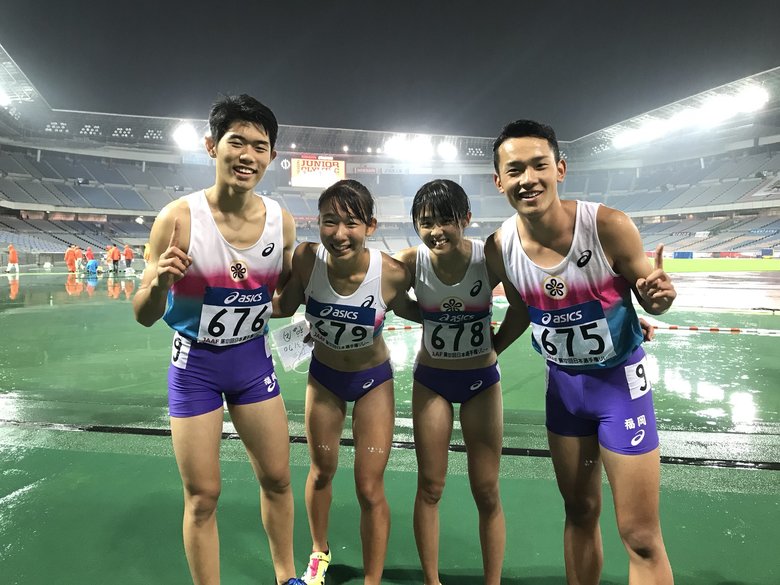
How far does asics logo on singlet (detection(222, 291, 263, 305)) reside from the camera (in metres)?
2.33

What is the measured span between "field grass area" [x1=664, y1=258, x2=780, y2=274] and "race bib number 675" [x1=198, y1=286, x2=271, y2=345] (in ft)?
97.8

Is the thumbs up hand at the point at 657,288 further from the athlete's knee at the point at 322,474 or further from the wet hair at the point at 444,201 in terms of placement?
the athlete's knee at the point at 322,474

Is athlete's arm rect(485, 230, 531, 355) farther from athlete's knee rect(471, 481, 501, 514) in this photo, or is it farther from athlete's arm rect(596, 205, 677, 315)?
athlete's knee rect(471, 481, 501, 514)

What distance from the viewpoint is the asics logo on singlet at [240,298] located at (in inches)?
91.6

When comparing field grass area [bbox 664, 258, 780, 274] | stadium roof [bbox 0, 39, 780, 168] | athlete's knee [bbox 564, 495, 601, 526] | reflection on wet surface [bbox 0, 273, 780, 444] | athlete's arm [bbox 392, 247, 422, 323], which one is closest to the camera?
athlete's knee [bbox 564, 495, 601, 526]

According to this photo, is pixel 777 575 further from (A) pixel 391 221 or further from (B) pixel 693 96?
(A) pixel 391 221

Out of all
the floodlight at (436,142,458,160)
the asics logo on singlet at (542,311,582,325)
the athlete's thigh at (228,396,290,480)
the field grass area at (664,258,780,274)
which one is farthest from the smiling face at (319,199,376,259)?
the floodlight at (436,142,458,160)

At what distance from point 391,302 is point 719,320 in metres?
10.7

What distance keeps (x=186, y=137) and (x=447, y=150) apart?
29505 mm

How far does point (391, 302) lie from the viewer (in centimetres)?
274

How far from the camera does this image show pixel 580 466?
2.22 meters

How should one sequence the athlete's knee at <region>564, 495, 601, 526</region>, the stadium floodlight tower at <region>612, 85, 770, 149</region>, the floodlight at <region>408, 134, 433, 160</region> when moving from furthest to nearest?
the floodlight at <region>408, 134, 433, 160</region> < the stadium floodlight tower at <region>612, 85, 770, 149</region> < the athlete's knee at <region>564, 495, 601, 526</region>

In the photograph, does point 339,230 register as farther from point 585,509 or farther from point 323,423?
point 585,509

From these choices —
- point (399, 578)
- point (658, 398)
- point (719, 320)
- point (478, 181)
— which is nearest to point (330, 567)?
point (399, 578)
